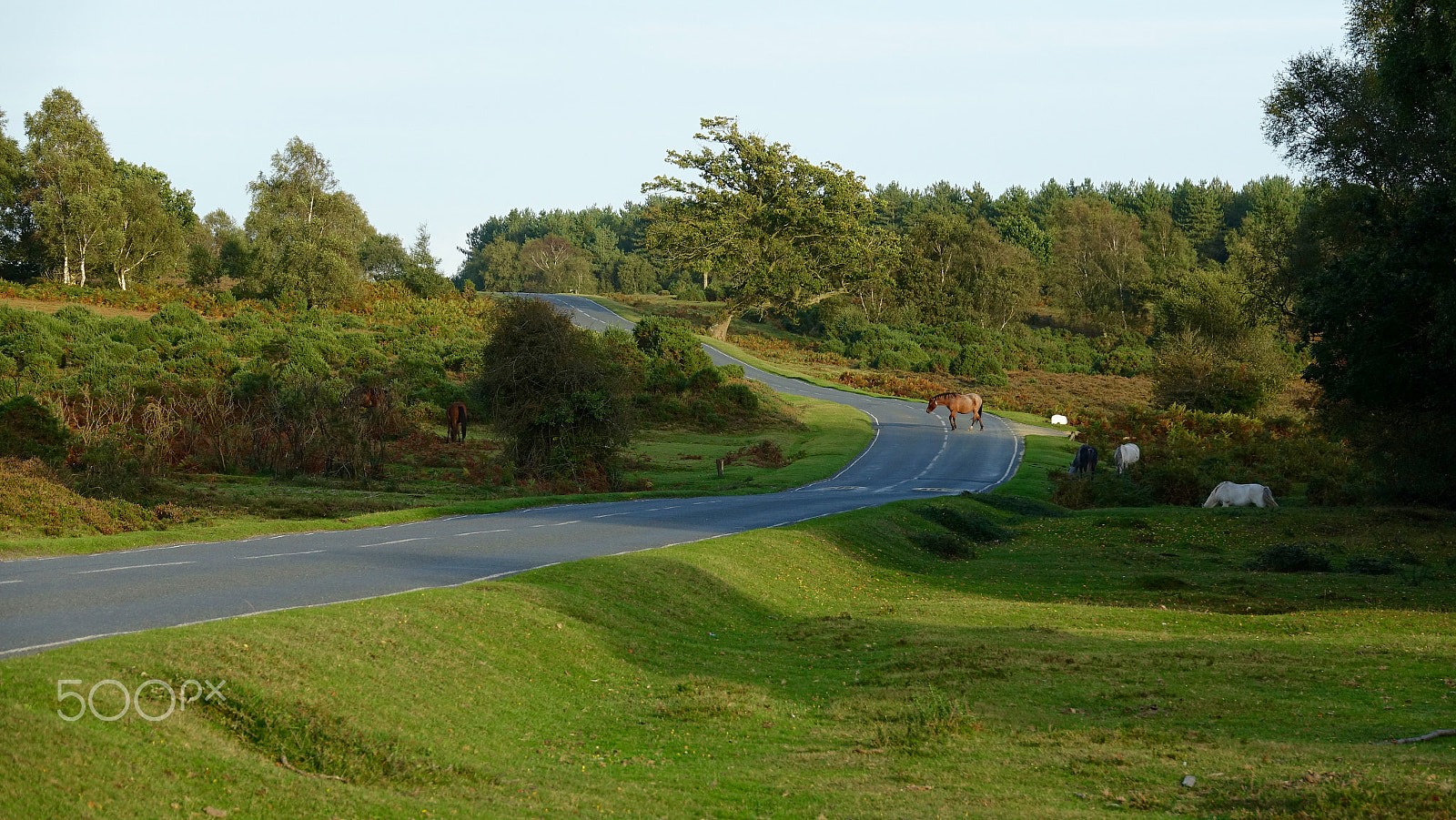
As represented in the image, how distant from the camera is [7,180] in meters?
69.6

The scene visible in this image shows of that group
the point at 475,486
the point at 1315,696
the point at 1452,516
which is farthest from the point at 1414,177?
the point at 475,486

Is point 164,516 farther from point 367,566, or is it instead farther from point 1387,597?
point 1387,597

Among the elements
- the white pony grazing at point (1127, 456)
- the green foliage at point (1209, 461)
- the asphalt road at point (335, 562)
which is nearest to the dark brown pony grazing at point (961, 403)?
the green foliage at point (1209, 461)

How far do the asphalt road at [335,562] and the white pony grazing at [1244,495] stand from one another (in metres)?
9.47

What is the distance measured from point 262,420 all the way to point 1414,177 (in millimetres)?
35784

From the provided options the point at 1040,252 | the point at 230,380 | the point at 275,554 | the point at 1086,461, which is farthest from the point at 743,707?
the point at 1040,252

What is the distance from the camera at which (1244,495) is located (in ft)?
108

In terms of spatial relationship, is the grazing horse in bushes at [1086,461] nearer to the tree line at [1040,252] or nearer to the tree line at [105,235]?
the tree line at [1040,252]

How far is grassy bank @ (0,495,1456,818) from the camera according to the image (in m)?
7.30

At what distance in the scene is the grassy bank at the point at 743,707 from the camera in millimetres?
7297

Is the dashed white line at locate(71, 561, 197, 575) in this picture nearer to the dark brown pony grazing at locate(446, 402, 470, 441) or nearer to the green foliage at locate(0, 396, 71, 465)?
the green foliage at locate(0, 396, 71, 465)

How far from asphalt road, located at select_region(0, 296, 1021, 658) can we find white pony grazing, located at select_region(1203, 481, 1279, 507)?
9.47 meters

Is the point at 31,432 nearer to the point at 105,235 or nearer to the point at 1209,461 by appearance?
the point at 1209,461

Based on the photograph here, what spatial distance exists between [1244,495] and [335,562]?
26.9 m
